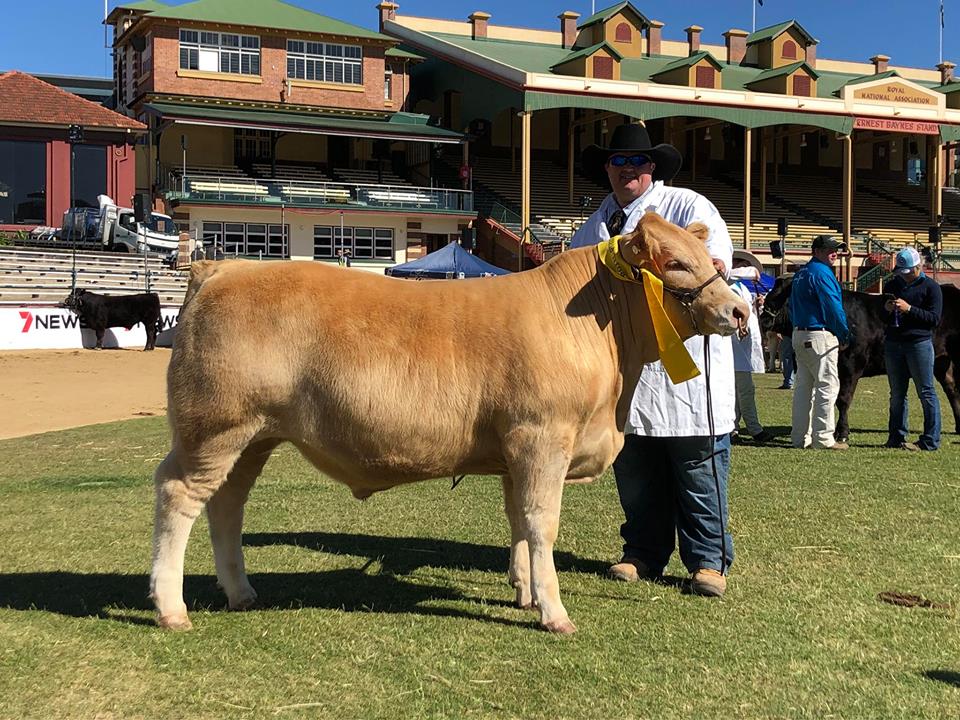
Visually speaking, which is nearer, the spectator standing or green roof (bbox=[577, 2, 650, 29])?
the spectator standing

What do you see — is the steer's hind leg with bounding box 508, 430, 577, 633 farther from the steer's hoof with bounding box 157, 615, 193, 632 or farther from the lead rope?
the steer's hoof with bounding box 157, 615, 193, 632

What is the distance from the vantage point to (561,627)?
4801 millimetres

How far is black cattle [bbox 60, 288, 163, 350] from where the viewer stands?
25.7 metres

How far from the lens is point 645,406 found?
569 cm

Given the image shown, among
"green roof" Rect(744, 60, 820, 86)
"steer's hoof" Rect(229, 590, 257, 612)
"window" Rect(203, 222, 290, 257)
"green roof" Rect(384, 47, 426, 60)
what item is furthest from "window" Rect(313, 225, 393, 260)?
"steer's hoof" Rect(229, 590, 257, 612)

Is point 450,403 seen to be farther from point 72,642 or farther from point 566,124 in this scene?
point 566,124

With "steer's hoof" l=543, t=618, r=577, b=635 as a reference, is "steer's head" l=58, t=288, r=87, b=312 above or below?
above

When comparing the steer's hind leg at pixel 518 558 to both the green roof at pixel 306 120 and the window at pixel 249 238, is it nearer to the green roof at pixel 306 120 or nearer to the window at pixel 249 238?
the window at pixel 249 238

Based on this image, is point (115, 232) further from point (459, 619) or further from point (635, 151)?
point (459, 619)

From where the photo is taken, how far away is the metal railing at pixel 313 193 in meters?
37.9

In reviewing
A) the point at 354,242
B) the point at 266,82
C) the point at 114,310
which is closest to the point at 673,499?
the point at 114,310

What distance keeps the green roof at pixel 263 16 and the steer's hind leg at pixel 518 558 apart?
40.1m

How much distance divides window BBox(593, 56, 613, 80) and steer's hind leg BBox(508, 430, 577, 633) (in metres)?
41.9

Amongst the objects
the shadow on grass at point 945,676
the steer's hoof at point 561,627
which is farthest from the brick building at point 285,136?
the shadow on grass at point 945,676
